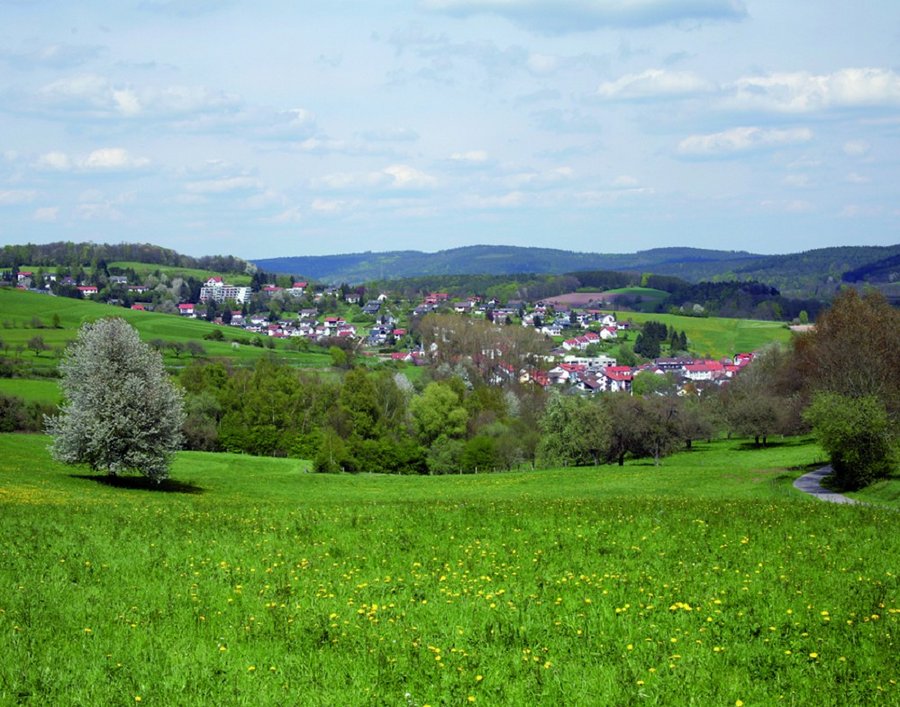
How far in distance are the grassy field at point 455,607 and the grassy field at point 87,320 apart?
366ft

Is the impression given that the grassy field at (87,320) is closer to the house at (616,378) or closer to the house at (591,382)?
the house at (591,382)

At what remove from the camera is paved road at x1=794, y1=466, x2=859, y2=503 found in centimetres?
3794

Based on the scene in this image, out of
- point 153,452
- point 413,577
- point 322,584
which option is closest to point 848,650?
point 413,577

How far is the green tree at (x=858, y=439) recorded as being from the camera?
40.7 meters

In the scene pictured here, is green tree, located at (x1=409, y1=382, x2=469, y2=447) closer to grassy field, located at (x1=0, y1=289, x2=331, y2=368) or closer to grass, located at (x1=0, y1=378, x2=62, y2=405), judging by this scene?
A: grass, located at (x1=0, y1=378, x2=62, y2=405)

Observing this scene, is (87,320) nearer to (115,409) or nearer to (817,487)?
(115,409)

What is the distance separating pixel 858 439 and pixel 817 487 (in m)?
4.03

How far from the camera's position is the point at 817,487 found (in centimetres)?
4391

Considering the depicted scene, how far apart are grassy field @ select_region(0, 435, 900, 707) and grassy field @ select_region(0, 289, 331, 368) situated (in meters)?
112

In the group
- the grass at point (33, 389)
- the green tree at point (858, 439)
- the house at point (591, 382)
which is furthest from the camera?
the house at point (591, 382)

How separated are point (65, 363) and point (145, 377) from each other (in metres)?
3.92

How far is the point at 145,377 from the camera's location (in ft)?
135

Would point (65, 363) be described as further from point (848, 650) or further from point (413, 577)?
point (848, 650)

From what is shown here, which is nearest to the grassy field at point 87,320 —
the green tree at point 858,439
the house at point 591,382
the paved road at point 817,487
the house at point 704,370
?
the house at point 591,382
